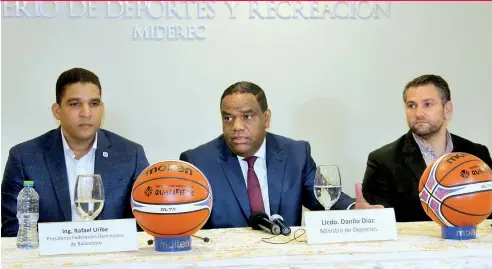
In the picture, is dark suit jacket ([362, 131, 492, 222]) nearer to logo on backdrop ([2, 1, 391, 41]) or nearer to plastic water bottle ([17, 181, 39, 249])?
logo on backdrop ([2, 1, 391, 41])

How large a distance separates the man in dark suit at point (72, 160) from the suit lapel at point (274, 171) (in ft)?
2.56

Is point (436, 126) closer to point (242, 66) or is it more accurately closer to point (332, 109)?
point (332, 109)

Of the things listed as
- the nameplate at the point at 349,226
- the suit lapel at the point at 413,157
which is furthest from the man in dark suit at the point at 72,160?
the suit lapel at the point at 413,157

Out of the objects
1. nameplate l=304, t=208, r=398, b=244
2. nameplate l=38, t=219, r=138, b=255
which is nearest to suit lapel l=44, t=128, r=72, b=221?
nameplate l=38, t=219, r=138, b=255

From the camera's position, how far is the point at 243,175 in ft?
11.9

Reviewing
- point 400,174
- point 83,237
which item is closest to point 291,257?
point 83,237

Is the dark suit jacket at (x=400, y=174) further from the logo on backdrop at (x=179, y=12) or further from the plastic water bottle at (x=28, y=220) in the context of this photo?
the plastic water bottle at (x=28, y=220)

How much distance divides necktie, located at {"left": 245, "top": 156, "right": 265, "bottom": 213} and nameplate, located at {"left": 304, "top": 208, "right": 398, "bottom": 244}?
1156mm

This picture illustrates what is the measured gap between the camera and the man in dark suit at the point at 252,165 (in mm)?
3539

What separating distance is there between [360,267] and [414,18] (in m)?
3.17

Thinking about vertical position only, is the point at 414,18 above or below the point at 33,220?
above

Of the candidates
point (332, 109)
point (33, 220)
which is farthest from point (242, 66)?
point (33, 220)

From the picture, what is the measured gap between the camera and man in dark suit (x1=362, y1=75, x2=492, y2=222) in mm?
4016

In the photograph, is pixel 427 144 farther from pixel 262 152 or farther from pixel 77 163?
pixel 77 163
